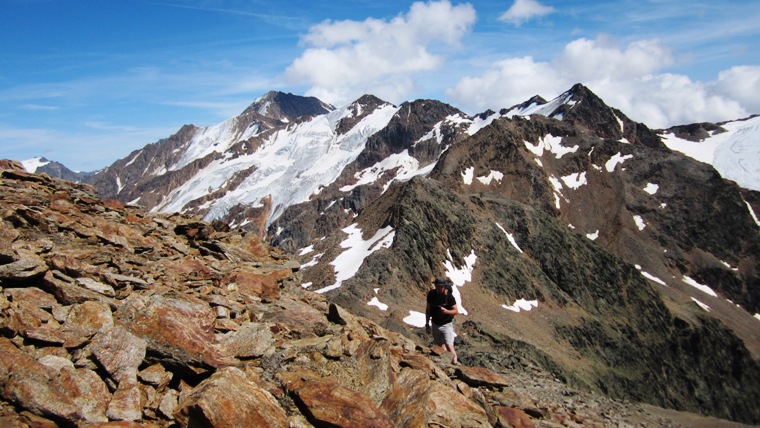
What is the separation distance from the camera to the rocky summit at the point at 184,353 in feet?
30.5

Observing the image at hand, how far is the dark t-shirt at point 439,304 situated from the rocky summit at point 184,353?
1.03 metres

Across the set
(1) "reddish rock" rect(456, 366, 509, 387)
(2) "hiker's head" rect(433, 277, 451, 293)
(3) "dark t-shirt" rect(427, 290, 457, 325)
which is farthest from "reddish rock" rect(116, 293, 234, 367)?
(3) "dark t-shirt" rect(427, 290, 457, 325)

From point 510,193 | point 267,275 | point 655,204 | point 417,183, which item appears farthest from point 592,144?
point 267,275

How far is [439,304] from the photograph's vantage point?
55.8 feet

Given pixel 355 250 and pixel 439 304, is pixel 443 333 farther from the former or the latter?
pixel 355 250

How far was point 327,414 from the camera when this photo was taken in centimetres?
995

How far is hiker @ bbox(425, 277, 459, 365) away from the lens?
16.8 meters

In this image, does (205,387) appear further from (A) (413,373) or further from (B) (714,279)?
(B) (714,279)

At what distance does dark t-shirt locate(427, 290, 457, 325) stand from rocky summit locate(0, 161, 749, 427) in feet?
3.37

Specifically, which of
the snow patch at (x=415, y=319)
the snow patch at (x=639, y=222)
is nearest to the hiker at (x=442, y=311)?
the snow patch at (x=415, y=319)

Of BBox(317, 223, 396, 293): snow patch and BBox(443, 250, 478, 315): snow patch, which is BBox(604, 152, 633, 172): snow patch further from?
BBox(317, 223, 396, 293): snow patch

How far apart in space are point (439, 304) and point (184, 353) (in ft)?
29.2

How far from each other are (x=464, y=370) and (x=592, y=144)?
154 m

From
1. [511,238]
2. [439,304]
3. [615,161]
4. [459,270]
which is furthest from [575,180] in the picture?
[439,304]
